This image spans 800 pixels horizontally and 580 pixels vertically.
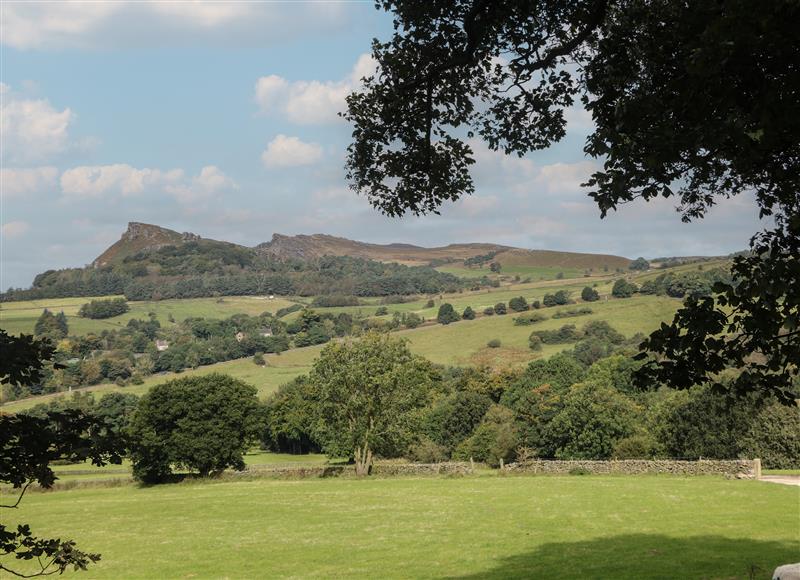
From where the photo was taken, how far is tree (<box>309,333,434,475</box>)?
6775 cm

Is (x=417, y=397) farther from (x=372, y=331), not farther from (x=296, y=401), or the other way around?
(x=296, y=401)

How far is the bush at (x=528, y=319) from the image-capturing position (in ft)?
600

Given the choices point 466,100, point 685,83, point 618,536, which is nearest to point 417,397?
point 618,536

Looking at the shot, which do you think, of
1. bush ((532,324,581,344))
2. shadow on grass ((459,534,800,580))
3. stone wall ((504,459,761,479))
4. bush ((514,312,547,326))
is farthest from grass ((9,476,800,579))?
bush ((514,312,547,326))

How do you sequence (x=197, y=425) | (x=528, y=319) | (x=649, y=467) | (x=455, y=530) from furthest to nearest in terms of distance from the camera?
(x=528, y=319) < (x=197, y=425) < (x=649, y=467) < (x=455, y=530)

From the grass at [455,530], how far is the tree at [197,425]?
15546 mm

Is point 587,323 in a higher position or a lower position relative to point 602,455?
higher

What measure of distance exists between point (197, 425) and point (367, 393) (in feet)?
59.7

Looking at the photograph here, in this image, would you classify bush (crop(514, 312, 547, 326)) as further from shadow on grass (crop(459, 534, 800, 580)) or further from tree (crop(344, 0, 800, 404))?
tree (crop(344, 0, 800, 404))

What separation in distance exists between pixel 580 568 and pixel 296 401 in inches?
3446

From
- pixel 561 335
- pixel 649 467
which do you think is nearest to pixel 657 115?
pixel 649 467

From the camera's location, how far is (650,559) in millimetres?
25125

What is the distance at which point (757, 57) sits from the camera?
8625 mm

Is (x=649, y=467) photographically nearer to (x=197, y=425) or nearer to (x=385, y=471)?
(x=385, y=471)
